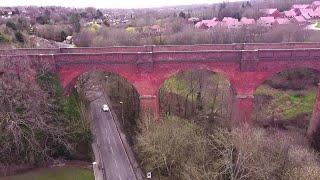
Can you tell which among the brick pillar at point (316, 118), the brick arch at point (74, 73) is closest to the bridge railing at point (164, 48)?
the brick arch at point (74, 73)

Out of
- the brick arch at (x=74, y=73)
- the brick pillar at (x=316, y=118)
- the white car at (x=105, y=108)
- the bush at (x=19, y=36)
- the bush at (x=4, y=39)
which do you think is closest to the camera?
the brick arch at (x=74, y=73)

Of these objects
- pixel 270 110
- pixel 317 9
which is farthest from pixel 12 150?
pixel 317 9

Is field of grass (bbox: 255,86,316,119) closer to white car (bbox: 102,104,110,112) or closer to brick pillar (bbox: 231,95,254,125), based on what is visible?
brick pillar (bbox: 231,95,254,125)

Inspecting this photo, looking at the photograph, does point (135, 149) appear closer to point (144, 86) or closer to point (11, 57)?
point (144, 86)

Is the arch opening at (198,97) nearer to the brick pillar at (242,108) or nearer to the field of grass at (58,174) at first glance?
the brick pillar at (242,108)

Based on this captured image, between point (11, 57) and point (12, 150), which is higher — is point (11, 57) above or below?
above

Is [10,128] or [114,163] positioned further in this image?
[114,163]
